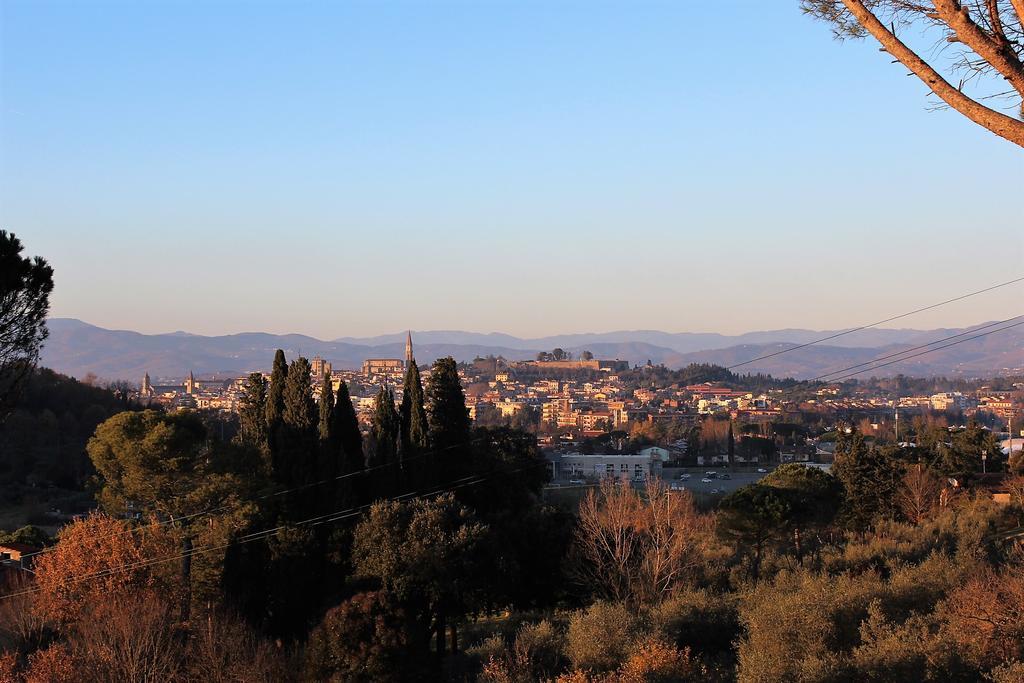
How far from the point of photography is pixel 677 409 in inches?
3654

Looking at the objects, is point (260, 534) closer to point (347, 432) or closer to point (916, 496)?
point (347, 432)

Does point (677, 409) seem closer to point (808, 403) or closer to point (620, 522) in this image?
point (808, 403)

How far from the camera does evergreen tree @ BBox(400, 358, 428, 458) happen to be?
2202 centimetres

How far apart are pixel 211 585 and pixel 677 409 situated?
7719cm

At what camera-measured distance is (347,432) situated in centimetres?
2172

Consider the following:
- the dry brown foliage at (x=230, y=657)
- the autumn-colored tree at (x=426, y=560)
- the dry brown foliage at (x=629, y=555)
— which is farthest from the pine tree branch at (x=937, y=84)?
the dry brown foliage at (x=629, y=555)

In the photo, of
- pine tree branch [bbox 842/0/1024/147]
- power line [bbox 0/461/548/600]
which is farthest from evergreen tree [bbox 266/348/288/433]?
pine tree branch [bbox 842/0/1024/147]

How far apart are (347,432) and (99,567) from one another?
19.2 ft

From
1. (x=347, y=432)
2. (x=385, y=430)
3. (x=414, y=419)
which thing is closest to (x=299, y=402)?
(x=347, y=432)

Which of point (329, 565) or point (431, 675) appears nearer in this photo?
point (431, 675)

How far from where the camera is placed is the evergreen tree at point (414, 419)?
22.0 meters

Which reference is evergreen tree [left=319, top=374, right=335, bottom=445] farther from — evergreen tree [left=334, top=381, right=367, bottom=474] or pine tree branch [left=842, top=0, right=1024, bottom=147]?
pine tree branch [left=842, top=0, right=1024, bottom=147]

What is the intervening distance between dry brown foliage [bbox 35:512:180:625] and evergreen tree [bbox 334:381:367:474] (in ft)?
13.3

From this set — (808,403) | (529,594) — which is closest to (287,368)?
(529,594)
